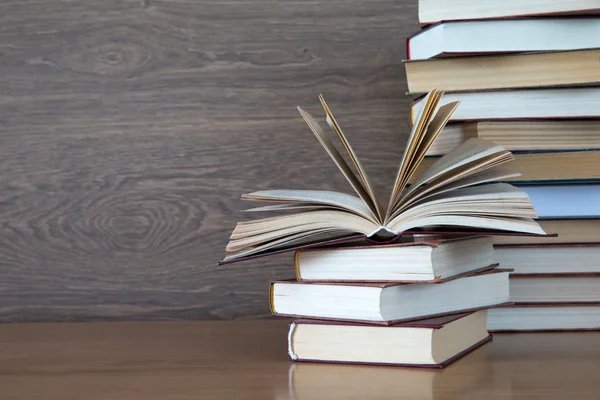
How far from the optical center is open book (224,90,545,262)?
0.88 meters

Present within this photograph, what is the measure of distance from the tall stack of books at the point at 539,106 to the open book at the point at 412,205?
0.44ft

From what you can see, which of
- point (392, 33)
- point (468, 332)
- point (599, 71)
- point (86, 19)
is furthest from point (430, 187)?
point (86, 19)

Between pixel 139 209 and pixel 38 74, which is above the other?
pixel 38 74

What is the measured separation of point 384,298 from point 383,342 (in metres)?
0.06

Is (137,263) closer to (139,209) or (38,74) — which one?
(139,209)

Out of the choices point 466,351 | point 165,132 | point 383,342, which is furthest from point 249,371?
point 165,132

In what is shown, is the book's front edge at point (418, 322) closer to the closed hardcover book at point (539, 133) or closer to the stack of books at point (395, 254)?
the stack of books at point (395, 254)

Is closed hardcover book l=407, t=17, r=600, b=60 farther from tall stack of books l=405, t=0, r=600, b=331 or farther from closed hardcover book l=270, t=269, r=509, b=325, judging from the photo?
closed hardcover book l=270, t=269, r=509, b=325

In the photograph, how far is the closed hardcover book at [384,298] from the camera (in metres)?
0.86

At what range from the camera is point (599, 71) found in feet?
3.40

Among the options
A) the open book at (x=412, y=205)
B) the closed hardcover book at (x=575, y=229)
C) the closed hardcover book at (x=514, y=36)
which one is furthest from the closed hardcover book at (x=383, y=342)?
the closed hardcover book at (x=514, y=36)

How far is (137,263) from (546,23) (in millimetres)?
761

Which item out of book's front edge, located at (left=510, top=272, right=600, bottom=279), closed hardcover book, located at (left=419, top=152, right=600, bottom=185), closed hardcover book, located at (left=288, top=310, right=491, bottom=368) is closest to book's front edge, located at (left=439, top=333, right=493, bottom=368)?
closed hardcover book, located at (left=288, top=310, right=491, bottom=368)

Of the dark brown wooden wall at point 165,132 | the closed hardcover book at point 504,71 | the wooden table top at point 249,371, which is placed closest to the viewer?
the wooden table top at point 249,371
